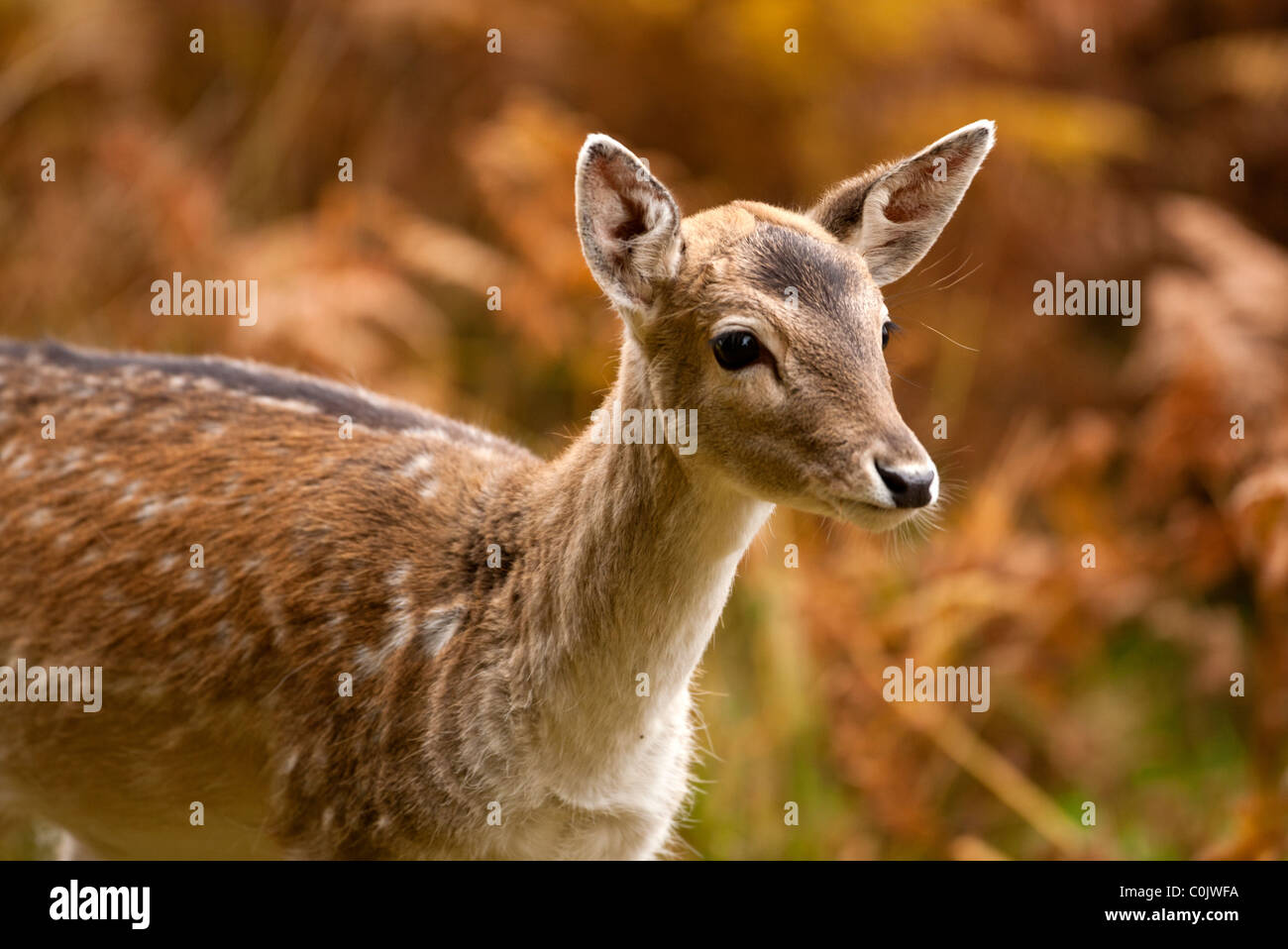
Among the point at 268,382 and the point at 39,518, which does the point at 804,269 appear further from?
the point at 39,518

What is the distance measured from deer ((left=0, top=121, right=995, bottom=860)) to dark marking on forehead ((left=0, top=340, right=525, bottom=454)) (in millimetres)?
19

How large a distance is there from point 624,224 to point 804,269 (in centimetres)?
57

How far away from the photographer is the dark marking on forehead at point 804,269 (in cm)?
411

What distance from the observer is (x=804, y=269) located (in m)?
4.15

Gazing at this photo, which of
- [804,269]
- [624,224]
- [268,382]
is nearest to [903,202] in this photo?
[804,269]

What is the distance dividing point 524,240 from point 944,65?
3.76m

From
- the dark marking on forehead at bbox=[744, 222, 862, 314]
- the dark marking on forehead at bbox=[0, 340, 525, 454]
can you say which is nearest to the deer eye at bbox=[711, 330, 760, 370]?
the dark marking on forehead at bbox=[744, 222, 862, 314]

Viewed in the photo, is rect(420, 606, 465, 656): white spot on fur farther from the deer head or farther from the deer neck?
the deer head

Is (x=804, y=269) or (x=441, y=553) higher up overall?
(x=804, y=269)

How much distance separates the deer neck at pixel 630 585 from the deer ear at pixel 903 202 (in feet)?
2.71

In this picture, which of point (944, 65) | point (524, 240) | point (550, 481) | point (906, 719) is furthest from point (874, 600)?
point (944, 65)

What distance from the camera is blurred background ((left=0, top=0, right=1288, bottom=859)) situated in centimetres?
713

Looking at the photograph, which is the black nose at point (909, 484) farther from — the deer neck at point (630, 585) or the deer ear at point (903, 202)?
the deer ear at point (903, 202)

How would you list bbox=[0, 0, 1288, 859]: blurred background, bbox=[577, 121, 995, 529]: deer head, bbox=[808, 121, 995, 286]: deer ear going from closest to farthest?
bbox=[577, 121, 995, 529]: deer head, bbox=[808, 121, 995, 286]: deer ear, bbox=[0, 0, 1288, 859]: blurred background
